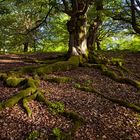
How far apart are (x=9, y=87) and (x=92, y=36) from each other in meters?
8.75

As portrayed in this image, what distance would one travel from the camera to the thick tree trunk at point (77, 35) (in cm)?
1470

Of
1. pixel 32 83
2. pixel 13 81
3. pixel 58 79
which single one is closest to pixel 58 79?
pixel 58 79

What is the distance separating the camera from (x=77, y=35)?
1479 centimetres

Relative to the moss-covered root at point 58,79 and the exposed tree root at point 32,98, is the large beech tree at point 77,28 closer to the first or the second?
the moss-covered root at point 58,79

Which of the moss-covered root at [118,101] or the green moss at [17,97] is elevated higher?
the green moss at [17,97]

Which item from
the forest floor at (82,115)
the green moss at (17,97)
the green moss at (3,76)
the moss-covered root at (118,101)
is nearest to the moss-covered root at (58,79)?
the forest floor at (82,115)

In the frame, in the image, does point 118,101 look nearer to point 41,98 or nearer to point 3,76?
point 41,98

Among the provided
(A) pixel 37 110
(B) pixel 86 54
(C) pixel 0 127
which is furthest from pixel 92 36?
(C) pixel 0 127

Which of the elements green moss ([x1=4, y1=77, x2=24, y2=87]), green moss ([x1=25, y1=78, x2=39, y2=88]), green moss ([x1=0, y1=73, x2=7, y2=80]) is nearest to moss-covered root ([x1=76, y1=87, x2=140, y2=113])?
green moss ([x1=25, y1=78, x2=39, y2=88])

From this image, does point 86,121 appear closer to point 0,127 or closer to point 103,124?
point 103,124

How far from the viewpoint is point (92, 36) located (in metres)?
18.0

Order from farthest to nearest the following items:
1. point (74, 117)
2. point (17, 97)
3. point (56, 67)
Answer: point (56, 67)
point (17, 97)
point (74, 117)

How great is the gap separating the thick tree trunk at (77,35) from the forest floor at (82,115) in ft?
10.2

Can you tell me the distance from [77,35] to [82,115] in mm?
6677
